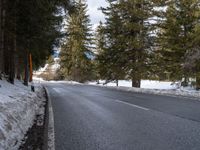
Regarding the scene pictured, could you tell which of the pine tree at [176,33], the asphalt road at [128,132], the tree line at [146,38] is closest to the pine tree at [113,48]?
the tree line at [146,38]

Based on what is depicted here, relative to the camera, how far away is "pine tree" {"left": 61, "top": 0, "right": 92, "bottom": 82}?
6300 cm

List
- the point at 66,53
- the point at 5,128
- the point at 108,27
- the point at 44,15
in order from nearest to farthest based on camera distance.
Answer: the point at 5,128, the point at 44,15, the point at 108,27, the point at 66,53

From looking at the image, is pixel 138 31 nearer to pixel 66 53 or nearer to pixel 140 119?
pixel 140 119

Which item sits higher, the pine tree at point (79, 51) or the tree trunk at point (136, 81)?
the pine tree at point (79, 51)

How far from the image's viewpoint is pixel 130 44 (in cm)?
3309

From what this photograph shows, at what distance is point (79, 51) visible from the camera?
63.2m

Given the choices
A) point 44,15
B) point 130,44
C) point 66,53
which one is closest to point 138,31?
point 130,44

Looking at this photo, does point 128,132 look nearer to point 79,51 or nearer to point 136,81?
point 136,81

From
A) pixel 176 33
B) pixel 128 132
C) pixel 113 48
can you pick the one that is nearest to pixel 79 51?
pixel 113 48

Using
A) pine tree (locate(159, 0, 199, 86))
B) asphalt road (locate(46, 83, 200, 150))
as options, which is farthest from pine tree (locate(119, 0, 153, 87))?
asphalt road (locate(46, 83, 200, 150))

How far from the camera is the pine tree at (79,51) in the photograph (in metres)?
63.0

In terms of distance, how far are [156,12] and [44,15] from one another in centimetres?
2004

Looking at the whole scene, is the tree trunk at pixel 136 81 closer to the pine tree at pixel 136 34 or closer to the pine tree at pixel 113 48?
the pine tree at pixel 136 34

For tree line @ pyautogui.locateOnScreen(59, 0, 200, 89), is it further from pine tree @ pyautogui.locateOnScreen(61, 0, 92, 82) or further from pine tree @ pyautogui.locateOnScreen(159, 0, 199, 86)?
pine tree @ pyautogui.locateOnScreen(61, 0, 92, 82)
